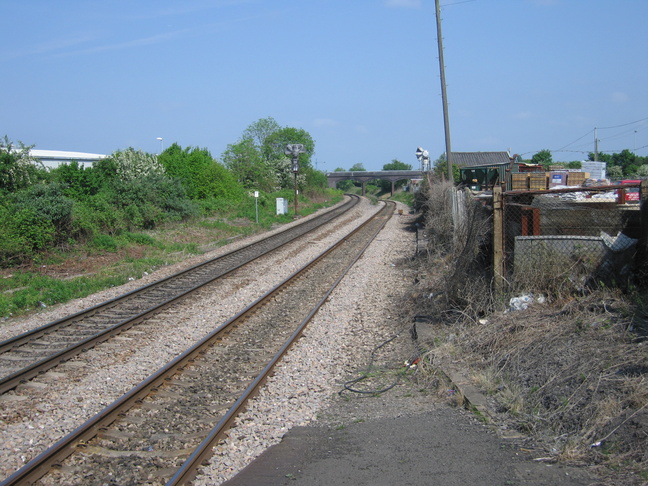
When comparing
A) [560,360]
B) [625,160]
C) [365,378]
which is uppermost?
[625,160]

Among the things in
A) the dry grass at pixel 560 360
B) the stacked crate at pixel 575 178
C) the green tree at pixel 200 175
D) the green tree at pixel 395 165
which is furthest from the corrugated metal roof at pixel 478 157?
the green tree at pixel 395 165

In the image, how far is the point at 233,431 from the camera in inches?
221

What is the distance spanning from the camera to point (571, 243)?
7508 mm

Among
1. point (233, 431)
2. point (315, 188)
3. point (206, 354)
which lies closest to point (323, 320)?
point (206, 354)

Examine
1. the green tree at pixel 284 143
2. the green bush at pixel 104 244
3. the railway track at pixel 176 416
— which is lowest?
the railway track at pixel 176 416

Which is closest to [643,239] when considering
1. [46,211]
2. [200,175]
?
[46,211]

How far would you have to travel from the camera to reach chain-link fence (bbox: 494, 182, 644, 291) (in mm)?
7191

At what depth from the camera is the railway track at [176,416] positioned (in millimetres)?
4789

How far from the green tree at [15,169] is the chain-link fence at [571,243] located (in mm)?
21605

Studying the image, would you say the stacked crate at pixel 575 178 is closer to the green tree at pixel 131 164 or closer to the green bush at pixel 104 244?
the green bush at pixel 104 244

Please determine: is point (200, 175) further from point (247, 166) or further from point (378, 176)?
point (378, 176)

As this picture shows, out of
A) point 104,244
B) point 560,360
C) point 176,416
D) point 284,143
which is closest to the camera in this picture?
point 560,360

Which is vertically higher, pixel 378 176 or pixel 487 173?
pixel 378 176

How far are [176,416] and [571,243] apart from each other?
5.40m
